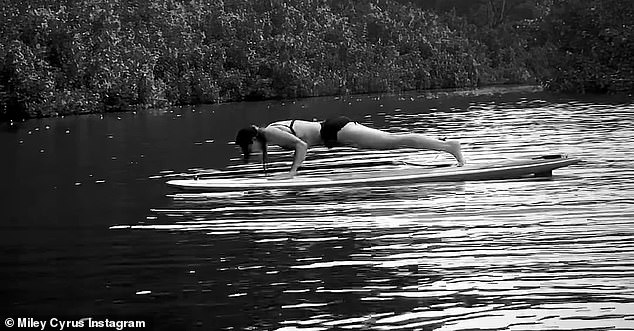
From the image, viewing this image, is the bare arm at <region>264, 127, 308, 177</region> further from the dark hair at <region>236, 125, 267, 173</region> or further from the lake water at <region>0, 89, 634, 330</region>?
the lake water at <region>0, 89, 634, 330</region>

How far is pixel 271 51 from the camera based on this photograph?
67938 mm

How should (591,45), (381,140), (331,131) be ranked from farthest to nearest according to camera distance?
(591,45) → (381,140) → (331,131)

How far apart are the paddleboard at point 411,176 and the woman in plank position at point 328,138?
0.33m

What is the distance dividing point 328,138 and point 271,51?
177 ft

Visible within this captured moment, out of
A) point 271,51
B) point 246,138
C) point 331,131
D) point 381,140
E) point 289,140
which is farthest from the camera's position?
point 271,51

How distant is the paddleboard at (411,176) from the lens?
13875 millimetres

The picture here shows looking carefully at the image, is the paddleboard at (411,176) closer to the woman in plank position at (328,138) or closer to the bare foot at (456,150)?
the bare foot at (456,150)

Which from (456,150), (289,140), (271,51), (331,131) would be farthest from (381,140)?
(271,51)

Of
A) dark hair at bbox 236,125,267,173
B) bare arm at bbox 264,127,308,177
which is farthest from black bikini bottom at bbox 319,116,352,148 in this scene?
dark hair at bbox 236,125,267,173

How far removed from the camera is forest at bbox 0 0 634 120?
164 feet

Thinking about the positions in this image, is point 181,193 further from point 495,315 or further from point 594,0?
point 594,0

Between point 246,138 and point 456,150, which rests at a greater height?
point 246,138

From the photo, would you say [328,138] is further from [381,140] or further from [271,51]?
[271,51]

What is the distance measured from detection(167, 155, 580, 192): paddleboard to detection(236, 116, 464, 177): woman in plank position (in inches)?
13.1
